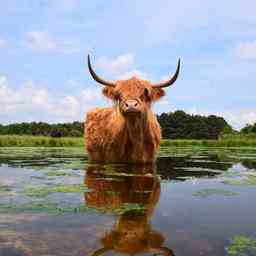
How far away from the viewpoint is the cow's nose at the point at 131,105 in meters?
8.01

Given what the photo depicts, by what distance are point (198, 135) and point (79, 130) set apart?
16.5m

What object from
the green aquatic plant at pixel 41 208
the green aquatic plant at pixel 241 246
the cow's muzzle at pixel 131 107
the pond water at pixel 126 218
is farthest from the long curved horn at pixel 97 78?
the green aquatic plant at pixel 241 246

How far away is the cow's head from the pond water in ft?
6.23

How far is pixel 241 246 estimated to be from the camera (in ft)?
9.87

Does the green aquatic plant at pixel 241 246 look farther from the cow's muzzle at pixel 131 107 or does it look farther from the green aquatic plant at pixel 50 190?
the cow's muzzle at pixel 131 107

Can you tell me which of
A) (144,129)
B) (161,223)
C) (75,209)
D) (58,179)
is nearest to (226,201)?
(161,223)

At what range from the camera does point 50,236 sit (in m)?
3.30

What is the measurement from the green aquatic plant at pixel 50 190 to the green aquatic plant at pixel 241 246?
2968 millimetres

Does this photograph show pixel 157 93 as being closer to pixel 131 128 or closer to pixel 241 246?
pixel 131 128

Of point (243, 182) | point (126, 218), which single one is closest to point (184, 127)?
point (243, 182)

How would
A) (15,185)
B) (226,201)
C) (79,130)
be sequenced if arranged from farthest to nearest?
(79,130) → (15,185) → (226,201)

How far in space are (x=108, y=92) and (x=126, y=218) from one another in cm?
621

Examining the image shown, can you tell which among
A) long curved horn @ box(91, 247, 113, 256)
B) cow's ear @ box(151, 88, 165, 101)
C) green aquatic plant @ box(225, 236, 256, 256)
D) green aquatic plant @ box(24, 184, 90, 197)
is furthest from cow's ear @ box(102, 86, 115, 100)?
long curved horn @ box(91, 247, 113, 256)

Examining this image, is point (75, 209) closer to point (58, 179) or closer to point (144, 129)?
point (58, 179)
